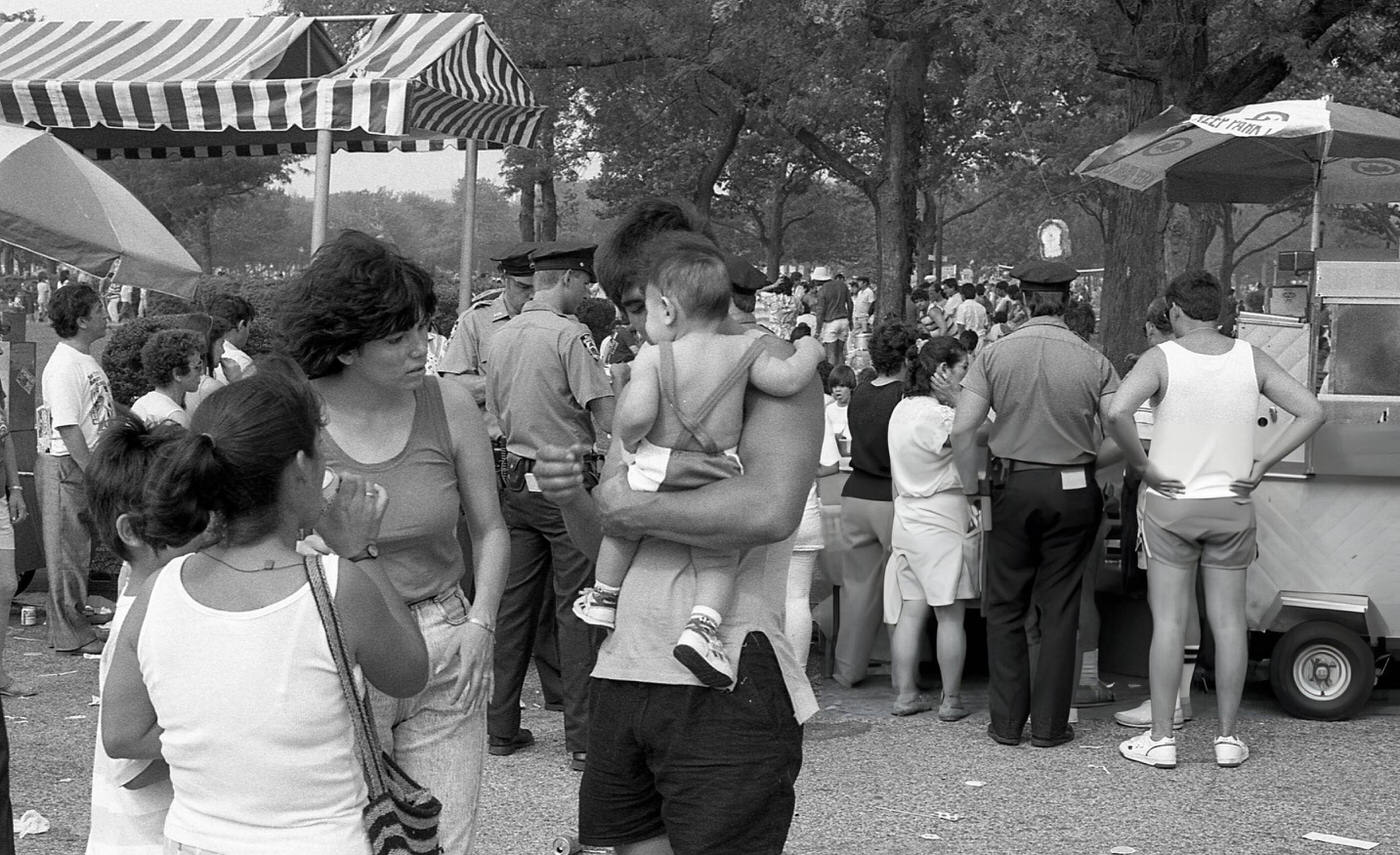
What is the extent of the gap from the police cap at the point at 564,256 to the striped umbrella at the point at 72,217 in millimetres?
2384

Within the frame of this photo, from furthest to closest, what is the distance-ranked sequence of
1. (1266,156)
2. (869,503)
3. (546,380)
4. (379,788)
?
1. (1266,156)
2. (869,503)
3. (546,380)
4. (379,788)

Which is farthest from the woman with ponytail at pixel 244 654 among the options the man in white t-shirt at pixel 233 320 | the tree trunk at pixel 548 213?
the tree trunk at pixel 548 213

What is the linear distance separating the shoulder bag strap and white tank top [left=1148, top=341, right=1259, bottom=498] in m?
4.38

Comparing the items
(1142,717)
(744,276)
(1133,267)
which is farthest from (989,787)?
(1133,267)

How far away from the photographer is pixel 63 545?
793 centimetres

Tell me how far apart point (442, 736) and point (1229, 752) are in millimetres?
4145

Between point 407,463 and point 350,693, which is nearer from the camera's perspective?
point 350,693

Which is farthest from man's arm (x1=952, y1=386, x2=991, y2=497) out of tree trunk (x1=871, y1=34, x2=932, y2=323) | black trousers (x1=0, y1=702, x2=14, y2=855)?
tree trunk (x1=871, y1=34, x2=932, y2=323)

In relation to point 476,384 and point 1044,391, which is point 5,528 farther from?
point 1044,391

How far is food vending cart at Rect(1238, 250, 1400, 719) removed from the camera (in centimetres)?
687

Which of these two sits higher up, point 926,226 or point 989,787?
point 926,226

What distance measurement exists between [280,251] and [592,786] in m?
106

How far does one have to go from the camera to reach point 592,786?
3.12m

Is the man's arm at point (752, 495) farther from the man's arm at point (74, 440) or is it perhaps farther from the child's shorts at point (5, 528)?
the man's arm at point (74, 440)
